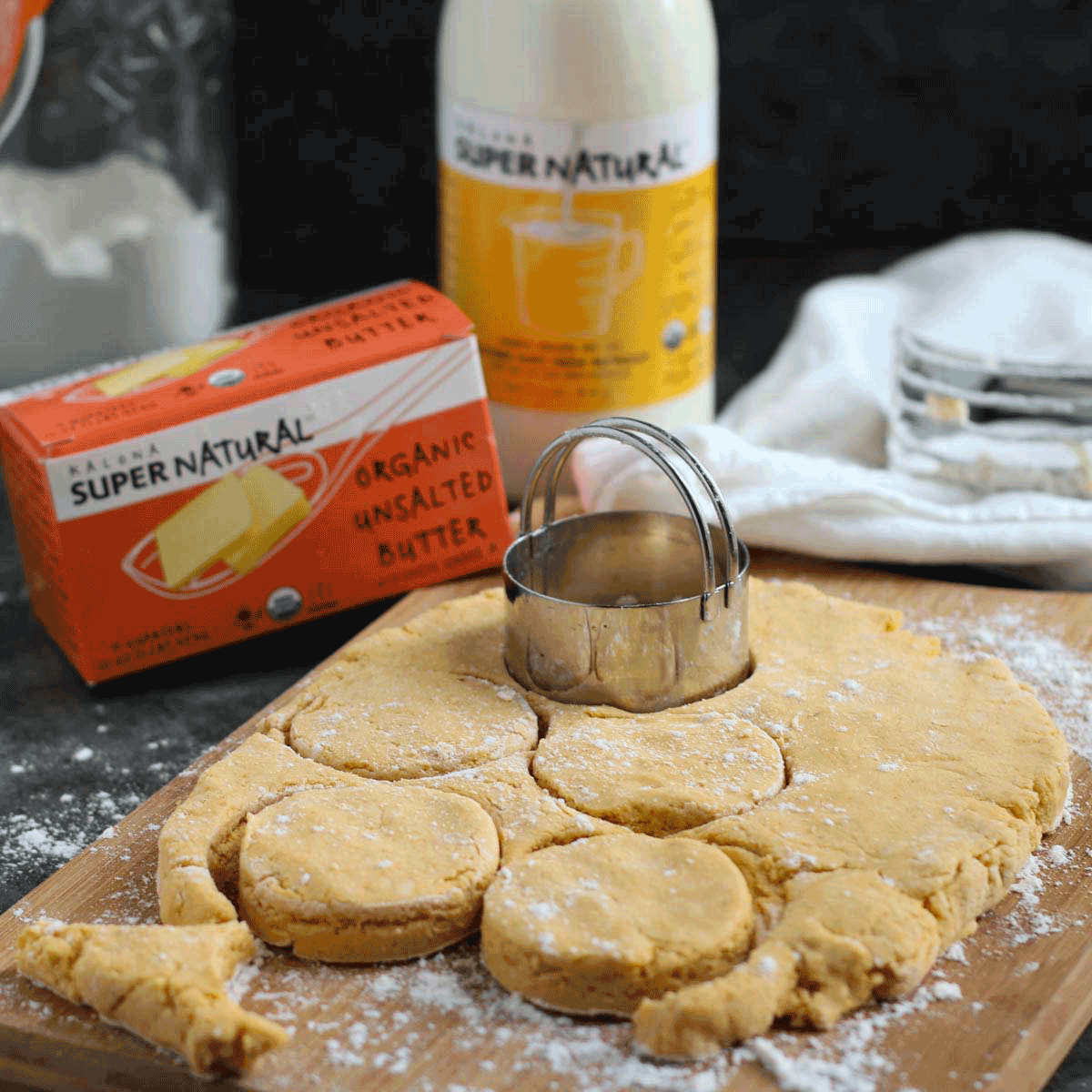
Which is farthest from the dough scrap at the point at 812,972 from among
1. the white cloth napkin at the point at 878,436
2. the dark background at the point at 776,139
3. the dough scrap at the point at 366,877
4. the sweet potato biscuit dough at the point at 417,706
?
the dark background at the point at 776,139

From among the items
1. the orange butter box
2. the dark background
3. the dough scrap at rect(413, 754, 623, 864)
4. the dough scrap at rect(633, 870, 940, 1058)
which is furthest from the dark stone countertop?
the dark background

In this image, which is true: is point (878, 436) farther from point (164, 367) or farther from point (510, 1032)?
point (510, 1032)

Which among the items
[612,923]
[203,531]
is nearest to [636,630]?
[612,923]

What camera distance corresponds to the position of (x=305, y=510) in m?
1.12

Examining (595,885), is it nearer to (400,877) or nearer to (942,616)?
(400,877)

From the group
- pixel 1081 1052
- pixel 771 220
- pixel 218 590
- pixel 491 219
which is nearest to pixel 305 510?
pixel 218 590

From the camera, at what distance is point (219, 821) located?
850 mm

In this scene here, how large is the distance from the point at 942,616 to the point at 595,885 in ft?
1.51

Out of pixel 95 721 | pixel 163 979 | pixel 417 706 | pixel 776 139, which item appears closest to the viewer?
pixel 163 979

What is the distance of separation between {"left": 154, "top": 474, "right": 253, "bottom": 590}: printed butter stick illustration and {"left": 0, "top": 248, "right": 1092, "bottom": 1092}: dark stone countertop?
3.3 inches

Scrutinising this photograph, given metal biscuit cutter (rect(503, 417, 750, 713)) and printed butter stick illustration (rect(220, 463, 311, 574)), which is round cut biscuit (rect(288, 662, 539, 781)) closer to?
metal biscuit cutter (rect(503, 417, 750, 713))

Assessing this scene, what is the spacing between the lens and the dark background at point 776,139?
67.6 inches

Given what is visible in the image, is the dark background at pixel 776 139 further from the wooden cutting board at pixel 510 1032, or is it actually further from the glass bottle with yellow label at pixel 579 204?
the wooden cutting board at pixel 510 1032

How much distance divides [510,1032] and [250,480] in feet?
1.60
